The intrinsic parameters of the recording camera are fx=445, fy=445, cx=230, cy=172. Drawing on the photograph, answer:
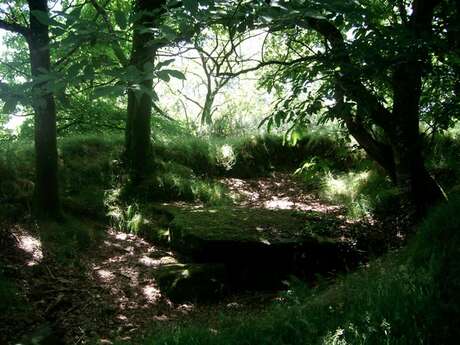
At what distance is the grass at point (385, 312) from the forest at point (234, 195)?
19 millimetres

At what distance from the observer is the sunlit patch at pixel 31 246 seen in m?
6.11

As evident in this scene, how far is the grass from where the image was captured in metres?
3.35

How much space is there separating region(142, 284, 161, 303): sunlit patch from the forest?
1.1 inches

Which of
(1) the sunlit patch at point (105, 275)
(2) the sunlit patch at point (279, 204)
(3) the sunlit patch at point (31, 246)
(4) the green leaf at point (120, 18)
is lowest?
(1) the sunlit patch at point (105, 275)

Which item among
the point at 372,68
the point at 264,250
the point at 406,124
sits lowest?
the point at 264,250

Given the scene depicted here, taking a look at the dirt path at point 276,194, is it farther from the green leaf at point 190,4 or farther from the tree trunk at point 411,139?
the green leaf at point 190,4

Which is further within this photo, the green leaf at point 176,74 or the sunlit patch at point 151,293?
the sunlit patch at point 151,293

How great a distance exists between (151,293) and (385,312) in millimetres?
3388

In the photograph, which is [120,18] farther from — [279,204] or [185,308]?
[279,204]

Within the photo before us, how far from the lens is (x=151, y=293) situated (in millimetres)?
6000

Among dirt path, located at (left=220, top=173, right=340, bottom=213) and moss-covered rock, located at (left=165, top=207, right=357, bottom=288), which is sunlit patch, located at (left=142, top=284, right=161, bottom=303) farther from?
dirt path, located at (left=220, top=173, right=340, bottom=213)

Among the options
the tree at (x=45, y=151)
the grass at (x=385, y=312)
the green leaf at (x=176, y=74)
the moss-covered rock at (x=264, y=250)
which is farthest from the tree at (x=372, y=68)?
the tree at (x=45, y=151)

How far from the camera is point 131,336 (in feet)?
15.8

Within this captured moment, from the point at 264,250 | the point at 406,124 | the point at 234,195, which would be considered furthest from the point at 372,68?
the point at 234,195
